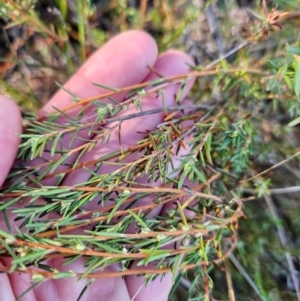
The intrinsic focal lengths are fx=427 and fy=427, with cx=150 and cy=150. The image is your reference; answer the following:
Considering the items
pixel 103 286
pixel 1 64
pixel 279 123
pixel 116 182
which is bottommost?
pixel 103 286

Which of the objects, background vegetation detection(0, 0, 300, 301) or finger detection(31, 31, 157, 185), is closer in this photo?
background vegetation detection(0, 0, 300, 301)

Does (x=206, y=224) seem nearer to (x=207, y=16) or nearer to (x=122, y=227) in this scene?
(x=122, y=227)

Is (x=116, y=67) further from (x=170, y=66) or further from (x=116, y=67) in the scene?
(x=170, y=66)

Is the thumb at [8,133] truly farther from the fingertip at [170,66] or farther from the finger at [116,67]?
the fingertip at [170,66]

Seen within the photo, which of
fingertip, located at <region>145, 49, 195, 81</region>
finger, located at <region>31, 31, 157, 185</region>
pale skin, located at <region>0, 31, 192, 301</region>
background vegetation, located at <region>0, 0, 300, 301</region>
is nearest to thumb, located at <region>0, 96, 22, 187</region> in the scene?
pale skin, located at <region>0, 31, 192, 301</region>

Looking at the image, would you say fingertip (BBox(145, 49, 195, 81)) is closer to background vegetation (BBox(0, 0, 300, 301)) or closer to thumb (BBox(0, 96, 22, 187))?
background vegetation (BBox(0, 0, 300, 301))

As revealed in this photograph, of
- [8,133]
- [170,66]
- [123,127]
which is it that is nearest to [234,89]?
[170,66]

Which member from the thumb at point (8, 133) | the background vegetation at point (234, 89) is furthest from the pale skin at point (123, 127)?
the background vegetation at point (234, 89)

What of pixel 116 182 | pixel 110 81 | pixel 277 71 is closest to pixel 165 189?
pixel 116 182
